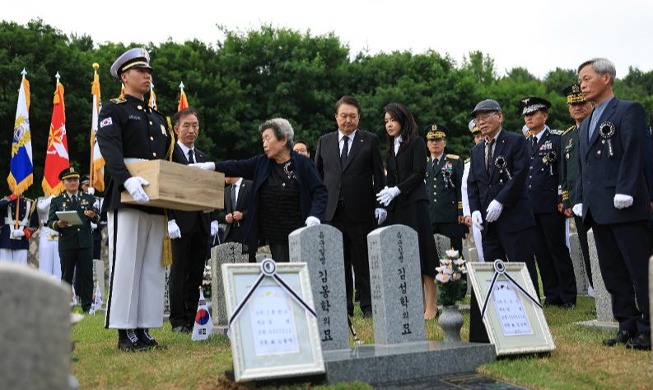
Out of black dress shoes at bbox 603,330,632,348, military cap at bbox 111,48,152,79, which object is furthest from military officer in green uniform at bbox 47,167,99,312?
black dress shoes at bbox 603,330,632,348

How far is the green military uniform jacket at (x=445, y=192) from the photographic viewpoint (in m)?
10.4

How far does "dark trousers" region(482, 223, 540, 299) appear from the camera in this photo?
7363 mm

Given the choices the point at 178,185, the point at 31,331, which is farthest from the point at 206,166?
the point at 31,331

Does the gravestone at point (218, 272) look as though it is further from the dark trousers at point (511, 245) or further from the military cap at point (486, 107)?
the military cap at point (486, 107)

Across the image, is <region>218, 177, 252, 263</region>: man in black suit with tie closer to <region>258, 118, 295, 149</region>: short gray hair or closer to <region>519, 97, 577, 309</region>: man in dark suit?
<region>258, 118, 295, 149</region>: short gray hair

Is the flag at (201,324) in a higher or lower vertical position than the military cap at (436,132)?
lower

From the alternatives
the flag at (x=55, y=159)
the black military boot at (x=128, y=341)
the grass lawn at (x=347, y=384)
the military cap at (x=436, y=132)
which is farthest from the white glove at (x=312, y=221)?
the flag at (x=55, y=159)

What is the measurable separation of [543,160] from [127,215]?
559 centimetres

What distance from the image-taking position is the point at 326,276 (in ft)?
19.5

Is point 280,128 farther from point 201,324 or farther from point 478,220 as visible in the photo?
point 478,220

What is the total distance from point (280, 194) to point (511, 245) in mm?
2362

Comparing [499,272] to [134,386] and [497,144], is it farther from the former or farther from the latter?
[134,386]

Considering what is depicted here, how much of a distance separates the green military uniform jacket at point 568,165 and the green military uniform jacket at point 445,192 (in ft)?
5.48

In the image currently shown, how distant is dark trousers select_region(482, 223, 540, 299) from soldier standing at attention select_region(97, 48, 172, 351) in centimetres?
324
